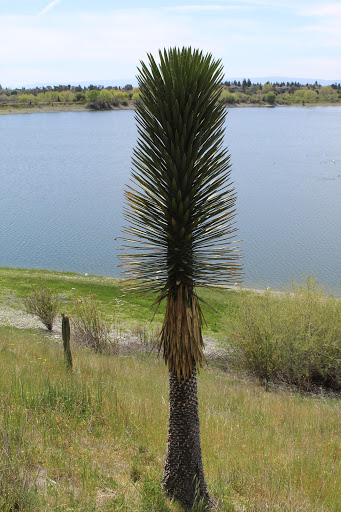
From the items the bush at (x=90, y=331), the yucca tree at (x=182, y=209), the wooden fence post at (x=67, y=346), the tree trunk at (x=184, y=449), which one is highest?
the yucca tree at (x=182, y=209)

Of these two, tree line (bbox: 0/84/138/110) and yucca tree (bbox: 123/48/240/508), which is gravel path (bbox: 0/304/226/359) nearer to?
yucca tree (bbox: 123/48/240/508)

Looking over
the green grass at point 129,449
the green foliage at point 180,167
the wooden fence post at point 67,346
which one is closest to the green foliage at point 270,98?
the wooden fence post at point 67,346

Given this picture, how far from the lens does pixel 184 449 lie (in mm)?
5105

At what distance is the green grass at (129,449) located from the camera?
15.5 feet

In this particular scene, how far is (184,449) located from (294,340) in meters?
10.4

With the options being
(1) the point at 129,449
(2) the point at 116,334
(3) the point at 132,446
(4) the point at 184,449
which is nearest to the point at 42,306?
(2) the point at 116,334

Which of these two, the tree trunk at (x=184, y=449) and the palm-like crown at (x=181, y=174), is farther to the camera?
the tree trunk at (x=184, y=449)

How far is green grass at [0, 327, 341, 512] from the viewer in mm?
4734

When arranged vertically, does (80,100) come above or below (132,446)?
above

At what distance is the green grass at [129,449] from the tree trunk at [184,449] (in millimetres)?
175

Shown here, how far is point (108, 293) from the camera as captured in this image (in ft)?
76.8

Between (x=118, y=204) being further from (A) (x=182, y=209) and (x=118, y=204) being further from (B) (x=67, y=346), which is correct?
(A) (x=182, y=209)

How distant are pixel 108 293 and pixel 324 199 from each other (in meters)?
25.9

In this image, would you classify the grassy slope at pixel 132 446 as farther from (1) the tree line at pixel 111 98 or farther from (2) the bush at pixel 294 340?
(1) the tree line at pixel 111 98
